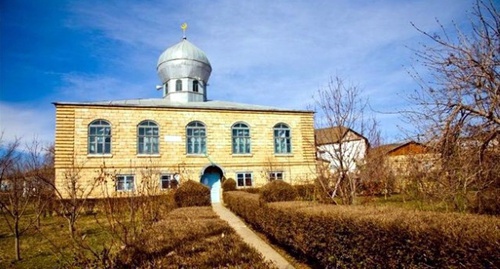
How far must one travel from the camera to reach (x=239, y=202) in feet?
52.2

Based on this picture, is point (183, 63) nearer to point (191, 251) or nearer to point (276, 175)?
point (276, 175)

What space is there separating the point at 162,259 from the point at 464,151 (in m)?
5.20

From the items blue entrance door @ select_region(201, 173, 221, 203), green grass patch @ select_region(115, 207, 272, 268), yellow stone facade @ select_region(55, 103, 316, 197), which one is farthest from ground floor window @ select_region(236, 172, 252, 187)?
green grass patch @ select_region(115, 207, 272, 268)

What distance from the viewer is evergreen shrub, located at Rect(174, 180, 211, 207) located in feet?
47.9

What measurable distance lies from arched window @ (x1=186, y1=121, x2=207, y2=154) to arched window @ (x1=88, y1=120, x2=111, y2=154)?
578 centimetres

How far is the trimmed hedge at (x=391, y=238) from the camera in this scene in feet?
11.6

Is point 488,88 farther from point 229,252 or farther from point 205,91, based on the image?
point 205,91

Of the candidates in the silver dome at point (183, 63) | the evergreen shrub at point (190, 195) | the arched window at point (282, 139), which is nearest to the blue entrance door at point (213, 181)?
the arched window at point (282, 139)

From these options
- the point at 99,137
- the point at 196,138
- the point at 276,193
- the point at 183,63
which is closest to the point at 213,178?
the point at 196,138

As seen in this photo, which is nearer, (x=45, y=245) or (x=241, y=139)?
(x=45, y=245)

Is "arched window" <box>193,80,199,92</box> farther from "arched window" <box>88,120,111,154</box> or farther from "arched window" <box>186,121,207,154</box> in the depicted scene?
"arched window" <box>88,120,111,154</box>

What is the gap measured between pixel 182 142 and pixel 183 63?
917cm

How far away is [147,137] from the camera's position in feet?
78.8

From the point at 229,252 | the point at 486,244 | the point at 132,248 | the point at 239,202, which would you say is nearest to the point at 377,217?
the point at 486,244
